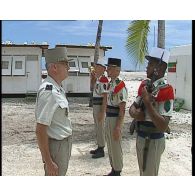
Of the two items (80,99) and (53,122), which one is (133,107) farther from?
(80,99)

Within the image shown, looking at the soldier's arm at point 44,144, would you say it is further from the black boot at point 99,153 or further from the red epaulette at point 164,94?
the black boot at point 99,153

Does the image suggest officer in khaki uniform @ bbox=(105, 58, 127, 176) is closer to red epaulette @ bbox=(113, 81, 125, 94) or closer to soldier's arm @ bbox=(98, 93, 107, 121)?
red epaulette @ bbox=(113, 81, 125, 94)

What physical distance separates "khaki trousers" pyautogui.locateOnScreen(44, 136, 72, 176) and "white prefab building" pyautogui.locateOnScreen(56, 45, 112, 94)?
9020mm

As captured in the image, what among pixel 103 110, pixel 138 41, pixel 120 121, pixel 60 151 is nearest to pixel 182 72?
pixel 138 41

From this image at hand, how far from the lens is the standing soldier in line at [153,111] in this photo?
246cm

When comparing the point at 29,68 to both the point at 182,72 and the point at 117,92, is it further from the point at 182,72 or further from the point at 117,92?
the point at 117,92

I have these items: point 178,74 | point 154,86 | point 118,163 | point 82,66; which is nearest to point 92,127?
point 118,163

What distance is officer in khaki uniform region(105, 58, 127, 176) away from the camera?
3688 mm

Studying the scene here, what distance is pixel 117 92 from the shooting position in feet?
12.2

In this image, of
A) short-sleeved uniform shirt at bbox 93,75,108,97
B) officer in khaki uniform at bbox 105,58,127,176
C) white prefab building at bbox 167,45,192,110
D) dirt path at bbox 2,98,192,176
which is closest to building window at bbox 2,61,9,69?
dirt path at bbox 2,98,192,176

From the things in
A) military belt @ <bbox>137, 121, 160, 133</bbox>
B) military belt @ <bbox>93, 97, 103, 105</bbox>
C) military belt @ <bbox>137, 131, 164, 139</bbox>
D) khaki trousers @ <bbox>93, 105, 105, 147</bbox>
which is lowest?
khaki trousers @ <bbox>93, 105, 105, 147</bbox>

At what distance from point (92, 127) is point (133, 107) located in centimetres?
424

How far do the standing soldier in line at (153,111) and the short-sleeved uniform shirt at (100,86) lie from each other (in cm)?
178

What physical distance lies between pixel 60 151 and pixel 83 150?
271 centimetres
